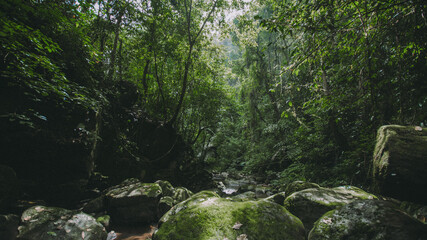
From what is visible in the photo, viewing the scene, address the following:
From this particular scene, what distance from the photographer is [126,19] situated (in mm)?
6449

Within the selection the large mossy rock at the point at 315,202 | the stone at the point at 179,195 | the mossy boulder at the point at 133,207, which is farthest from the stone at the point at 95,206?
the large mossy rock at the point at 315,202

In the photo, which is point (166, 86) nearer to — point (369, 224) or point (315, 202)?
point (315, 202)

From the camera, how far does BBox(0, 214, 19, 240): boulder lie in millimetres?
3037

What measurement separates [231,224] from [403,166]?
7.56ft

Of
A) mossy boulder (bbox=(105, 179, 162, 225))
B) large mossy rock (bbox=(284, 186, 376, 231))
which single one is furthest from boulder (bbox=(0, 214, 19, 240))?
large mossy rock (bbox=(284, 186, 376, 231))

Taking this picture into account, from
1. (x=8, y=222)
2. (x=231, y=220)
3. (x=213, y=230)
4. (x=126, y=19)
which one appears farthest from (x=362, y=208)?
(x=126, y=19)

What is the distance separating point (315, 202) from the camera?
3.44 m

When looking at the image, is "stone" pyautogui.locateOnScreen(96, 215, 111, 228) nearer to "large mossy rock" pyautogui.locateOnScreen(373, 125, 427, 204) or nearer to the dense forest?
the dense forest

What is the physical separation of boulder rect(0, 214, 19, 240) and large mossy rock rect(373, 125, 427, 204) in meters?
5.78

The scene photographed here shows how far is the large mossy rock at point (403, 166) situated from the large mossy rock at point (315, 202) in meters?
1.09

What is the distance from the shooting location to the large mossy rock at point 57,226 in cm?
309

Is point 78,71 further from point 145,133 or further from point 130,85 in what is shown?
point 145,133

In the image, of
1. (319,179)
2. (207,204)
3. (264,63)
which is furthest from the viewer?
(264,63)

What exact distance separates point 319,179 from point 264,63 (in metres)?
14.1
